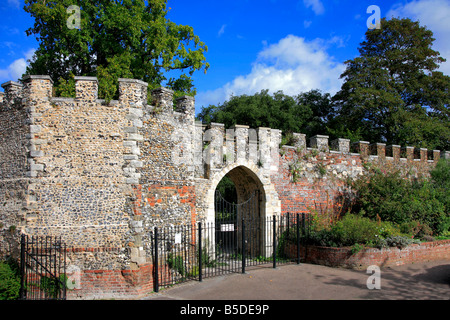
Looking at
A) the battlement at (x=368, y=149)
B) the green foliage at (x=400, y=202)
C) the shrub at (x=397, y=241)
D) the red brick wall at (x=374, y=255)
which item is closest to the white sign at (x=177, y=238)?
the red brick wall at (x=374, y=255)

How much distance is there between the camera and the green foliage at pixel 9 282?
889 cm

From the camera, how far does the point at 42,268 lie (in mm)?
9062

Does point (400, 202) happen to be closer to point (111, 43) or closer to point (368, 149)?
point (368, 149)

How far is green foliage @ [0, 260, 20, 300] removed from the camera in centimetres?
889

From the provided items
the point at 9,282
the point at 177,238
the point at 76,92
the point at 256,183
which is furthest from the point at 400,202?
the point at 9,282

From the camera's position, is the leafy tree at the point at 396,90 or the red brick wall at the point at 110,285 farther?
the leafy tree at the point at 396,90

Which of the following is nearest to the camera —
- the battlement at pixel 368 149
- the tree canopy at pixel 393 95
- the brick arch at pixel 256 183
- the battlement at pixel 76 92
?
the battlement at pixel 76 92

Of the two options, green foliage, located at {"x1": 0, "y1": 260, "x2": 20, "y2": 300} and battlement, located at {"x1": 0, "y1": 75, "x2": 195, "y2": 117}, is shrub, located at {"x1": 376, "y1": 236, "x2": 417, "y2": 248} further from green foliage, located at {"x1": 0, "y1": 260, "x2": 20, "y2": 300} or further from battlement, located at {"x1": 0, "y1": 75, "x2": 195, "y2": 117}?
green foliage, located at {"x1": 0, "y1": 260, "x2": 20, "y2": 300}

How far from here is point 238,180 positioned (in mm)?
14859

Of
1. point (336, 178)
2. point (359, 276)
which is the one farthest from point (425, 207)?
point (359, 276)

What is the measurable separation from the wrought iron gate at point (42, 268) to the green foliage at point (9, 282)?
220mm

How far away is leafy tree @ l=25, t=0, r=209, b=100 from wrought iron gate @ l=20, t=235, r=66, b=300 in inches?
265

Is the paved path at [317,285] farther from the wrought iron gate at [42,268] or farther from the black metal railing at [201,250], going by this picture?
Result: the wrought iron gate at [42,268]

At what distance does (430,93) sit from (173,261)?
19.2 metres
